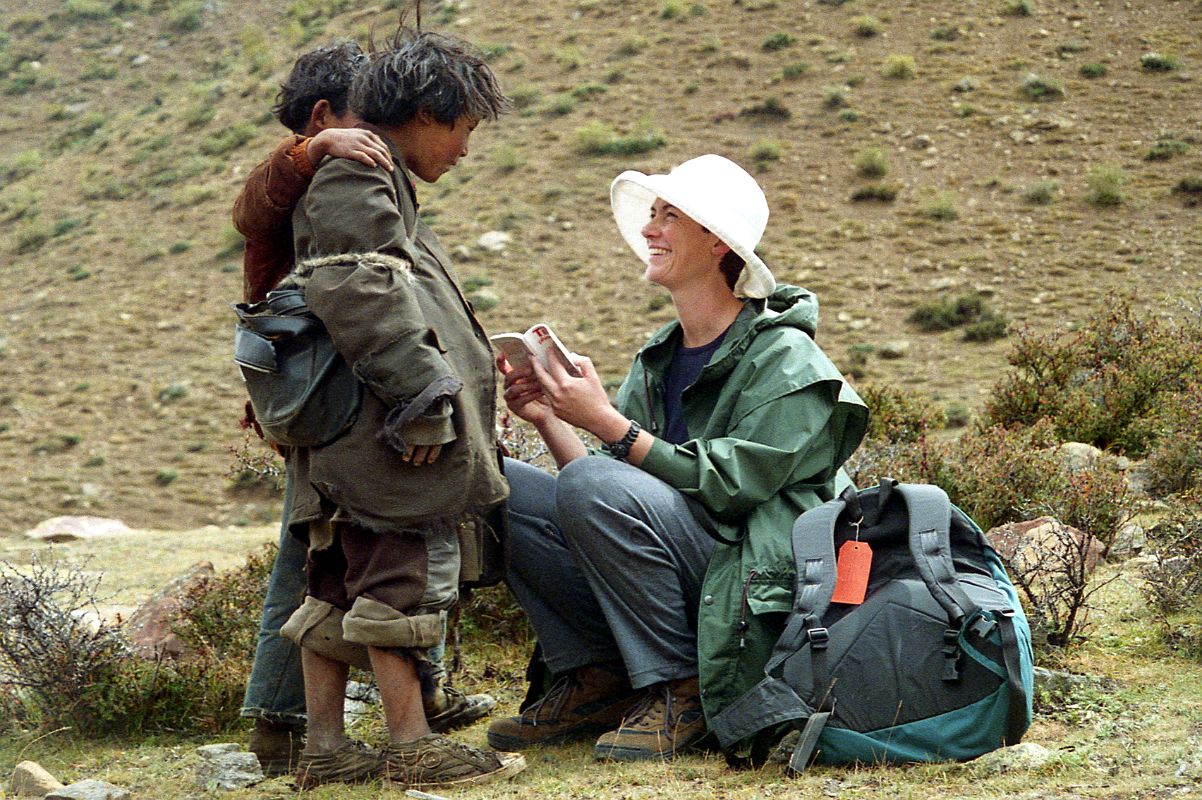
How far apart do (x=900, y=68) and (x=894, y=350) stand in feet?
31.6

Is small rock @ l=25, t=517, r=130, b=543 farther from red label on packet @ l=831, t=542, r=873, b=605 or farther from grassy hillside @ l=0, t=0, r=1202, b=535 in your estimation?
red label on packet @ l=831, t=542, r=873, b=605

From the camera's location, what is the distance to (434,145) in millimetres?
3406

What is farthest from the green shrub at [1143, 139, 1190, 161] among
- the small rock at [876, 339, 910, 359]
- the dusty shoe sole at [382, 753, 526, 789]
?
the dusty shoe sole at [382, 753, 526, 789]

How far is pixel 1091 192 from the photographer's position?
19359 mm

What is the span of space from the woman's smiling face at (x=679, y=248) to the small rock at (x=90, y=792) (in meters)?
1.98

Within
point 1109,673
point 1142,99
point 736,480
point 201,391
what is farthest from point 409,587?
point 1142,99

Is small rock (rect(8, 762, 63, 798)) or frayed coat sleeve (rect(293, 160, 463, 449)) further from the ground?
frayed coat sleeve (rect(293, 160, 463, 449))

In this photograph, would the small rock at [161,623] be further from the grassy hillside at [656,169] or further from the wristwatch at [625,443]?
the grassy hillside at [656,169]

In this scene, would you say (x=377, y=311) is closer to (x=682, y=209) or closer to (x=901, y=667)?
(x=682, y=209)

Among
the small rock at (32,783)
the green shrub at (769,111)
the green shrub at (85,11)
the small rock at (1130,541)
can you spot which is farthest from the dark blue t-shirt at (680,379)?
the green shrub at (85,11)

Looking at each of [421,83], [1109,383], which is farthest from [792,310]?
[1109,383]

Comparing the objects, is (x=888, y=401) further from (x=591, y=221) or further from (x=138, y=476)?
(x=591, y=221)

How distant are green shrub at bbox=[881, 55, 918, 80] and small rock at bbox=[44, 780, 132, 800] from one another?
2253 cm

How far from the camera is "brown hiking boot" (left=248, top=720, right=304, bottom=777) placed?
143 inches
